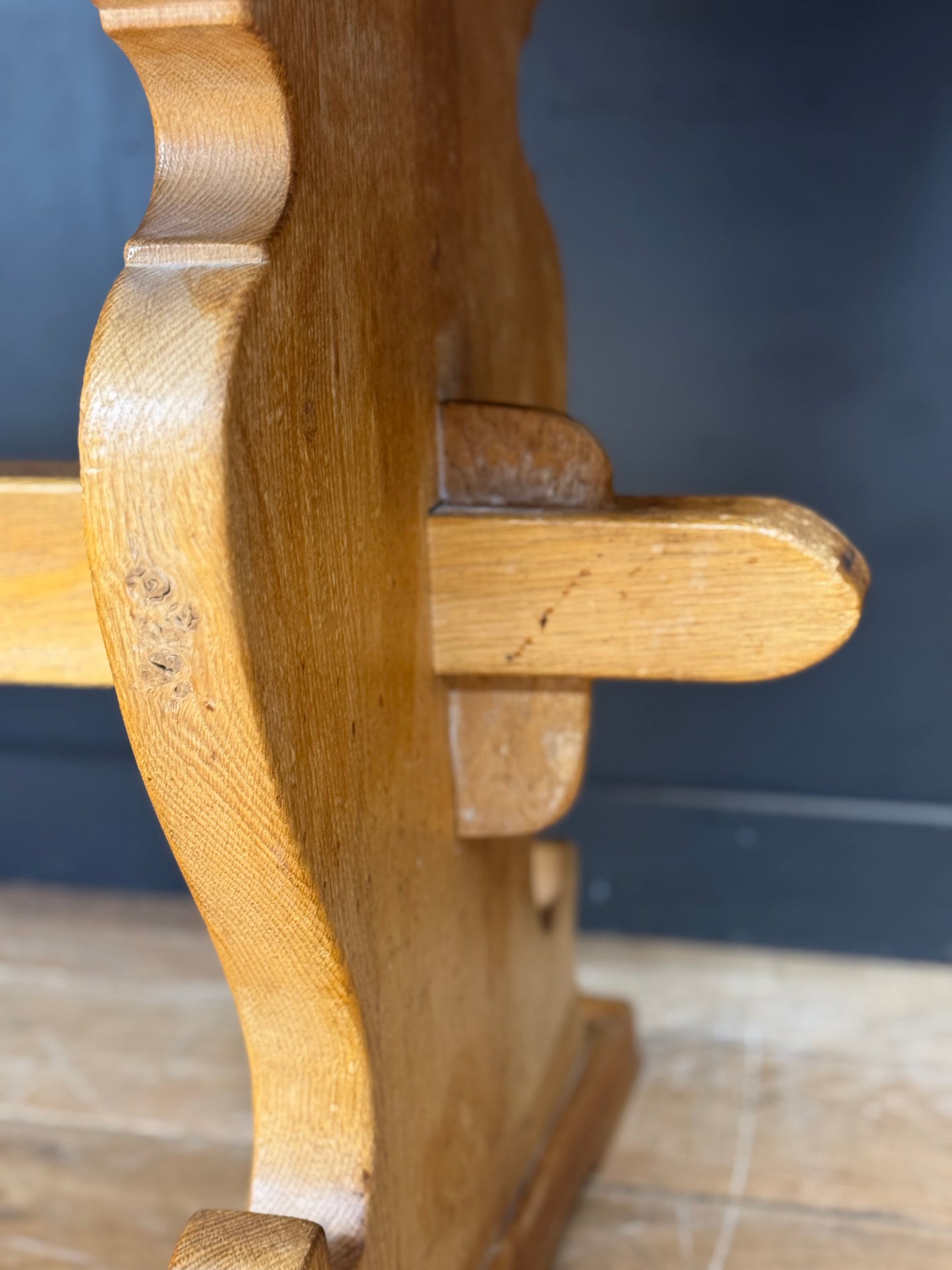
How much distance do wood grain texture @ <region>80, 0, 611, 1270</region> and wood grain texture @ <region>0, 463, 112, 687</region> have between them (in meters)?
0.14

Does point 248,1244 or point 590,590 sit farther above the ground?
point 590,590

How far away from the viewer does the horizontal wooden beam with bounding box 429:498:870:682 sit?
1.73 feet

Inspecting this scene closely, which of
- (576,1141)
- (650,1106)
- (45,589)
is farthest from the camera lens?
(650,1106)

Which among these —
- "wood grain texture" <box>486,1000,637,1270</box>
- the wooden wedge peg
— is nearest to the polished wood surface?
"wood grain texture" <box>486,1000,637,1270</box>

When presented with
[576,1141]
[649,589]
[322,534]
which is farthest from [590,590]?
[576,1141]

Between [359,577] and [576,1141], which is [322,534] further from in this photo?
[576,1141]

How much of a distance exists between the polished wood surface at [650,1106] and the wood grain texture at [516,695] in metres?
0.35

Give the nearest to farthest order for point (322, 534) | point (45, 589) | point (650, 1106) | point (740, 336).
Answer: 1. point (322, 534)
2. point (45, 589)
3. point (650, 1106)
4. point (740, 336)

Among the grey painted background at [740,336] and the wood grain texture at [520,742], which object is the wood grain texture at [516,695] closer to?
the wood grain texture at [520,742]

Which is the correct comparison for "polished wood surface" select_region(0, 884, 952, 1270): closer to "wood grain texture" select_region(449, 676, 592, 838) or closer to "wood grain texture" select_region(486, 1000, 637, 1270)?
"wood grain texture" select_region(486, 1000, 637, 1270)

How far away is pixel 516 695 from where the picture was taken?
64 cm

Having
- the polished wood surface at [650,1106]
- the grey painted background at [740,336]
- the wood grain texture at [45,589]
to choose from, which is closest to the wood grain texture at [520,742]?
the wood grain texture at [45,589]

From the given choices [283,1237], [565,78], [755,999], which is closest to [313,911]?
[283,1237]

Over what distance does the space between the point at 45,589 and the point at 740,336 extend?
737 mm
